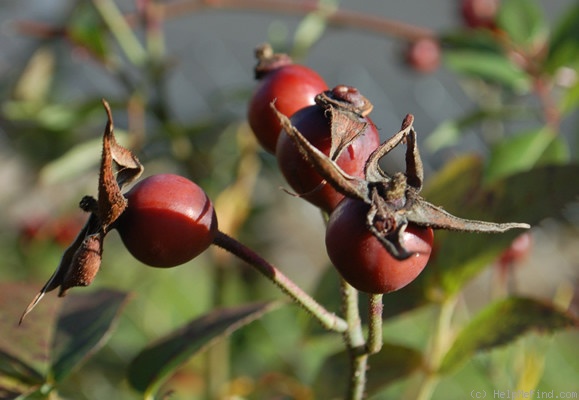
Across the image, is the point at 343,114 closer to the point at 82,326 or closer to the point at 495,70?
the point at 82,326

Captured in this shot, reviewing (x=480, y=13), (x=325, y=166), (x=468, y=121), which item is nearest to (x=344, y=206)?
(x=325, y=166)

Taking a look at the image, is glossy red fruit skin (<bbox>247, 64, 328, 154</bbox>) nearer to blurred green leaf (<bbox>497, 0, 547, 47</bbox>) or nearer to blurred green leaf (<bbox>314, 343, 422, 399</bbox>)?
blurred green leaf (<bbox>314, 343, 422, 399</bbox>)

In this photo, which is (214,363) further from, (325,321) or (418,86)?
(418,86)

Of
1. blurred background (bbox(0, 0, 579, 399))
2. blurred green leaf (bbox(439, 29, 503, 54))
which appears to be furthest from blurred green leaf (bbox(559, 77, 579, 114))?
blurred green leaf (bbox(439, 29, 503, 54))

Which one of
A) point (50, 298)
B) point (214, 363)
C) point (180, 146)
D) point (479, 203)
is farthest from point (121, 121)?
point (479, 203)

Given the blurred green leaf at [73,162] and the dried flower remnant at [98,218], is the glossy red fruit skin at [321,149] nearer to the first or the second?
the dried flower remnant at [98,218]

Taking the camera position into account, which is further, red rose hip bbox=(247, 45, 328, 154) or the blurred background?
the blurred background
